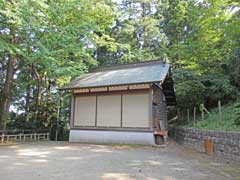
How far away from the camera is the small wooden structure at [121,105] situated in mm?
A: 13391

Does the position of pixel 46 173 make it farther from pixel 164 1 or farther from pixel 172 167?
pixel 164 1

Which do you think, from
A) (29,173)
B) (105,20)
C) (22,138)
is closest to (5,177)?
(29,173)

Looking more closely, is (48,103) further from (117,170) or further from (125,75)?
(117,170)

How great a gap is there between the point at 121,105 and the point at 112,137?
6.10 feet

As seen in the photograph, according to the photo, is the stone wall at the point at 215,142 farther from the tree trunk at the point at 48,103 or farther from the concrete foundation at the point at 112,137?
the tree trunk at the point at 48,103

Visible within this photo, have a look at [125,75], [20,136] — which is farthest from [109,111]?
[20,136]

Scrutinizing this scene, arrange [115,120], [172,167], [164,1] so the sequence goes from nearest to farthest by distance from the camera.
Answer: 1. [172,167]
2. [115,120]
3. [164,1]

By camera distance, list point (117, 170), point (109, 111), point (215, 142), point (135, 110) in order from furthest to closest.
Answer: point (109, 111)
point (135, 110)
point (215, 142)
point (117, 170)

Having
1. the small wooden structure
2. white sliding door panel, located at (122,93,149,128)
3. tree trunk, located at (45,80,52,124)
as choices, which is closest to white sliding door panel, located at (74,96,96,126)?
the small wooden structure

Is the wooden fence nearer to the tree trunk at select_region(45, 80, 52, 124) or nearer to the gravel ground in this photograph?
the tree trunk at select_region(45, 80, 52, 124)

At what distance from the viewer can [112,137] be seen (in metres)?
14.1

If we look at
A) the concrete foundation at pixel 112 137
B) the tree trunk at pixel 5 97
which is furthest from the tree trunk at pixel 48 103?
the concrete foundation at pixel 112 137

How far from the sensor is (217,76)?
1692cm

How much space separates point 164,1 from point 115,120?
61.2ft
